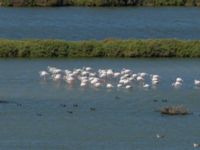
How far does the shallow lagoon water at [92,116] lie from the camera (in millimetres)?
24019

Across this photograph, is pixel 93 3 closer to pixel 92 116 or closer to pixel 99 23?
pixel 99 23

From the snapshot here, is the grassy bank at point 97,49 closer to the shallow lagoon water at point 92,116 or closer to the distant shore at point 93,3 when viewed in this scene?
the shallow lagoon water at point 92,116

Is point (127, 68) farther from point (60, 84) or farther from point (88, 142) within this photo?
point (88, 142)

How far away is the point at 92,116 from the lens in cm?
2681

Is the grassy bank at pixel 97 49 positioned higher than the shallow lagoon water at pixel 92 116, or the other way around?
the shallow lagoon water at pixel 92 116

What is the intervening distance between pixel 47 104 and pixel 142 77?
407 centimetres

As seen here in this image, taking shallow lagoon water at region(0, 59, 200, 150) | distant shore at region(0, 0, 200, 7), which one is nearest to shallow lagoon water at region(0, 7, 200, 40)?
distant shore at region(0, 0, 200, 7)

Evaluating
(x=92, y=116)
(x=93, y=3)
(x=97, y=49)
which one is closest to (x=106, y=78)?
(x=92, y=116)

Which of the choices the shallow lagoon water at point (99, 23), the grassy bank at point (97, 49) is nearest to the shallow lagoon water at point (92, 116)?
the grassy bank at point (97, 49)

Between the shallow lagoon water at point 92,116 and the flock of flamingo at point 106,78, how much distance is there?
9.0 inches

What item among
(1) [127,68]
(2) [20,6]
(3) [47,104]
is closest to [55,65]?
(1) [127,68]

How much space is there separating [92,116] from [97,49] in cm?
1088

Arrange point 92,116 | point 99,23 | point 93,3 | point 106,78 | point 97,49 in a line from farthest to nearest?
point 93,3 → point 99,23 → point 97,49 → point 106,78 → point 92,116

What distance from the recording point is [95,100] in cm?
2905
